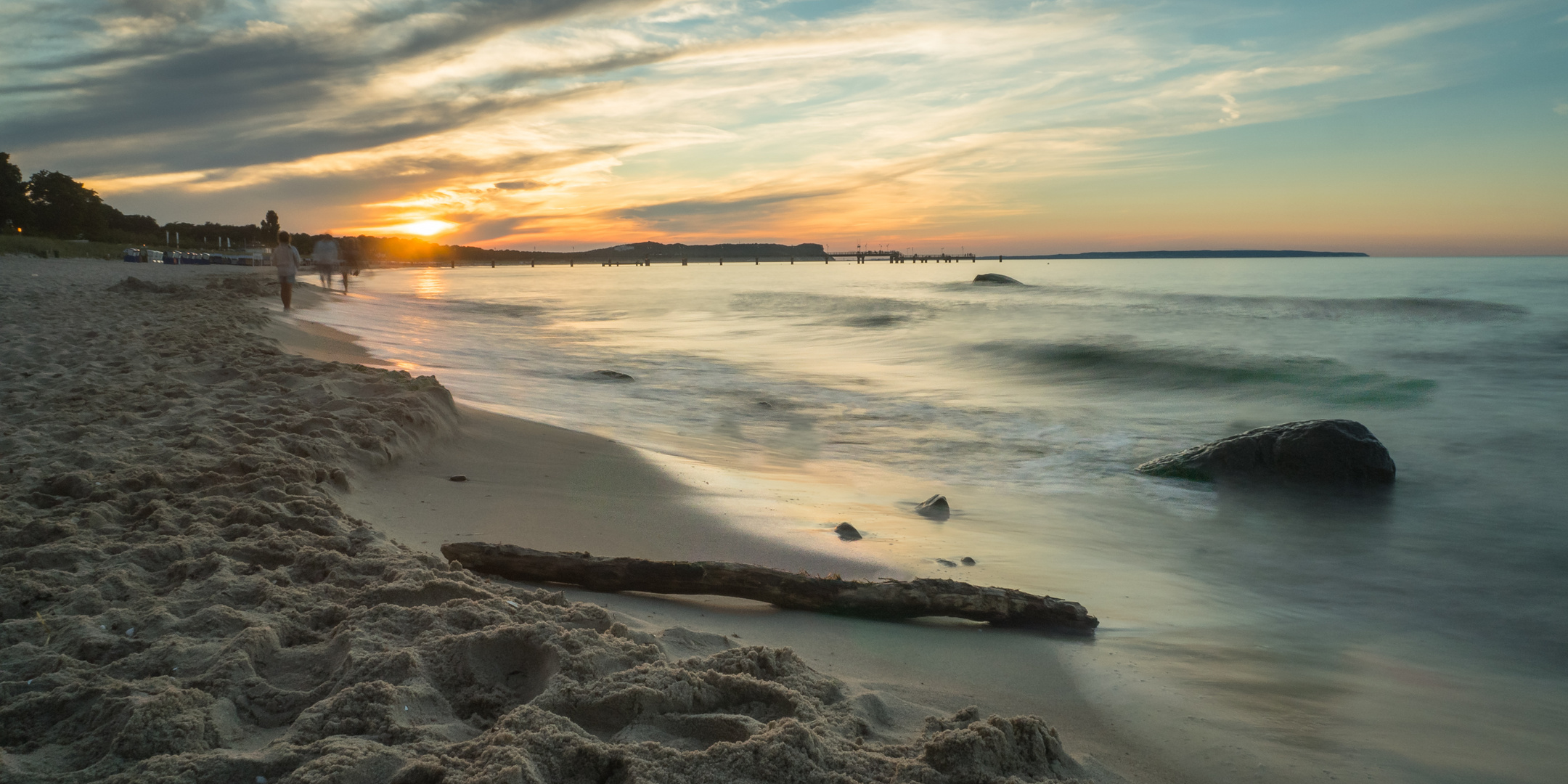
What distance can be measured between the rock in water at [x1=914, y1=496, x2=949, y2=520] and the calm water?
4.3 inches

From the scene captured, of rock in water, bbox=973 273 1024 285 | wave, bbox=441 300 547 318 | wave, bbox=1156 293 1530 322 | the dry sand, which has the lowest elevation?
the dry sand

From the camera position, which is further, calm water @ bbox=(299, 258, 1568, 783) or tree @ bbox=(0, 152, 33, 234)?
tree @ bbox=(0, 152, 33, 234)

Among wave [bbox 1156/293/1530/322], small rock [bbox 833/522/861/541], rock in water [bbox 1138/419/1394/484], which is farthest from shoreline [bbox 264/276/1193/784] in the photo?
wave [bbox 1156/293/1530/322]

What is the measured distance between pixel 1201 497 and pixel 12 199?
258 ft

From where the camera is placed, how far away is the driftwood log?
3.38 meters

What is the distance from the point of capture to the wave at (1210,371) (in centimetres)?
1270

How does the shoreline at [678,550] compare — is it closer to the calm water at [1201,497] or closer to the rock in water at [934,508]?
the calm water at [1201,497]

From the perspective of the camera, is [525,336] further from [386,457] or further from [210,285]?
[386,457]

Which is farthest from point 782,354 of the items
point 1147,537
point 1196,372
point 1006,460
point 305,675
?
point 305,675

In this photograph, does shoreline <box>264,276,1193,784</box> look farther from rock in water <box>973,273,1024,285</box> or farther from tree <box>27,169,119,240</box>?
tree <box>27,169,119,240</box>

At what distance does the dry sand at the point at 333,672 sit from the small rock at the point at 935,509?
2.93 meters

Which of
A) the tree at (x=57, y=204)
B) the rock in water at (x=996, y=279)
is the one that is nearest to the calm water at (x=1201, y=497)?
the rock in water at (x=996, y=279)

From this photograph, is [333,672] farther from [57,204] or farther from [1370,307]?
[57,204]

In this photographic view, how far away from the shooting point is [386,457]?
495 cm
